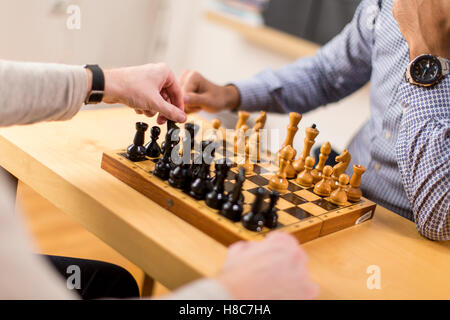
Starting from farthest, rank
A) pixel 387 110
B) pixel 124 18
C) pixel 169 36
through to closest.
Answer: pixel 169 36, pixel 124 18, pixel 387 110

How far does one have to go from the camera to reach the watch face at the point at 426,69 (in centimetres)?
132

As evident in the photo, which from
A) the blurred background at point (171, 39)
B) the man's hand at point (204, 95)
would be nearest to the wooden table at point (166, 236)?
the man's hand at point (204, 95)

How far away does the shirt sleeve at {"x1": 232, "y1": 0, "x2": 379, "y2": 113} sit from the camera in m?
1.90

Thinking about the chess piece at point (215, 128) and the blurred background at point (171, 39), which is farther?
the blurred background at point (171, 39)

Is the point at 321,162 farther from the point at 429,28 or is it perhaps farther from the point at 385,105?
the point at 429,28

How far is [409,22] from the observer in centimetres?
144

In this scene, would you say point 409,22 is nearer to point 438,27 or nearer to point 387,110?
point 438,27

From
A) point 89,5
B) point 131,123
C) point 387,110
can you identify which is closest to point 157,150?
point 131,123

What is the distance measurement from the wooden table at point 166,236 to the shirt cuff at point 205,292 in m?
0.13

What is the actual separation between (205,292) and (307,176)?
635mm

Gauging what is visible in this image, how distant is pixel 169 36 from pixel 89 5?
71cm

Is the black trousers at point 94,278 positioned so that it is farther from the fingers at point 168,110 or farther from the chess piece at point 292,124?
the chess piece at point 292,124

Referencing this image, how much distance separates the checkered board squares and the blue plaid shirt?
161 millimetres

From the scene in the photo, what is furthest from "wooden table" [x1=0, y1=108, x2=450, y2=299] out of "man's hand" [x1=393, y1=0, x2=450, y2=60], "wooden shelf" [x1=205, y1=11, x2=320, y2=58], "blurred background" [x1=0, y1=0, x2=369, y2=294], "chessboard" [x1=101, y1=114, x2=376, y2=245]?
"wooden shelf" [x1=205, y1=11, x2=320, y2=58]
